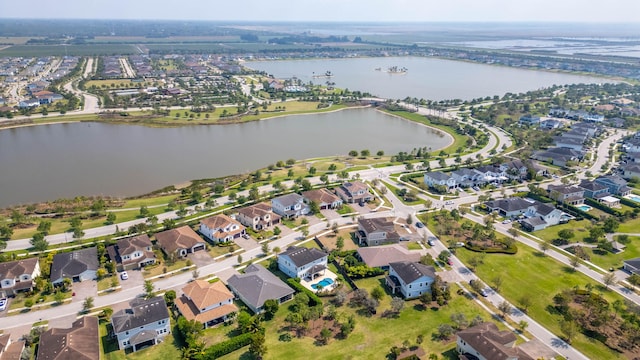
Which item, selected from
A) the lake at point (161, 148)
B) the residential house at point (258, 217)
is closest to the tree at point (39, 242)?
the lake at point (161, 148)

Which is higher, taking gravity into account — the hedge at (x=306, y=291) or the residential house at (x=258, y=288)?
the residential house at (x=258, y=288)

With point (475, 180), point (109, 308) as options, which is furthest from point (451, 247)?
point (109, 308)

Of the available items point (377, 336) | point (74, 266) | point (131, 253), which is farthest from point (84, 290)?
point (377, 336)

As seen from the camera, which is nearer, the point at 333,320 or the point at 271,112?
the point at 333,320

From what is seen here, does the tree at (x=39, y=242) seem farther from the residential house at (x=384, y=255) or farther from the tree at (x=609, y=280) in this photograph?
the tree at (x=609, y=280)

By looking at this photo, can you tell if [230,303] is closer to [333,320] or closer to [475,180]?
[333,320]

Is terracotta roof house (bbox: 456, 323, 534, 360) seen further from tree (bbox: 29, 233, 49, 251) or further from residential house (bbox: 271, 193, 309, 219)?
tree (bbox: 29, 233, 49, 251)

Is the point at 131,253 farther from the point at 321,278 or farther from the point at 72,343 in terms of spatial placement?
the point at 321,278
